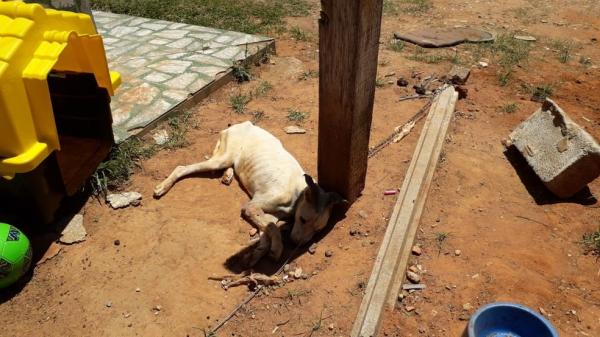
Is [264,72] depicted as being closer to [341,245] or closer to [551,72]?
[341,245]

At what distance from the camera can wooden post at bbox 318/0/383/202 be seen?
3.24 m

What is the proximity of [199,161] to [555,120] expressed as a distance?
3.71m

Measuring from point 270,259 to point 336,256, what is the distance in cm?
53

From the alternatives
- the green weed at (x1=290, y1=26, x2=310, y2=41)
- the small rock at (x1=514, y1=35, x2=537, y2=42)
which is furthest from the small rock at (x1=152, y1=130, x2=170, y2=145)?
the small rock at (x1=514, y1=35, x2=537, y2=42)

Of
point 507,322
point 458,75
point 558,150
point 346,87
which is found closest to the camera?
point 507,322

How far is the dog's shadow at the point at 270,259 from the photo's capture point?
3789mm

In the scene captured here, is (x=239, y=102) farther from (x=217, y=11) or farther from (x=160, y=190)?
(x=217, y=11)

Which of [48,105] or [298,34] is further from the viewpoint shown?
[298,34]

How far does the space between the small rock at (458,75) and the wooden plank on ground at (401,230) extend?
44.6 inches

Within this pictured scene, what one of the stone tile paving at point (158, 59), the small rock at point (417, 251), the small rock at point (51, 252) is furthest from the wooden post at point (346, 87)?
the stone tile paving at point (158, 59)

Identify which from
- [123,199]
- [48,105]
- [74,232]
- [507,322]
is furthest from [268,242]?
[48,105]

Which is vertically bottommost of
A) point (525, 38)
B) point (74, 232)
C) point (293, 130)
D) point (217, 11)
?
point (74, 232)

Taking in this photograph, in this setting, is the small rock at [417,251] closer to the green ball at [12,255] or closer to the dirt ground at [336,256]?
the dirt ground at [336,256]

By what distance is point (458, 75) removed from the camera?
6.46 meters
